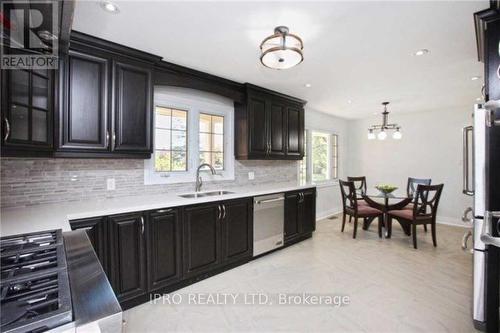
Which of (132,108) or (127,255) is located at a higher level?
(132,108)

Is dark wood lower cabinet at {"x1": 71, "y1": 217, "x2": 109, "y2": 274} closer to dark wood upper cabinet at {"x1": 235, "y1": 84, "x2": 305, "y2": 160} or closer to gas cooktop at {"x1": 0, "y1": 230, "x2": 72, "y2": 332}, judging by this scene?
gas cooktop at {"x1": 0, "y1": 230, "x2": 72, "y2": 332}

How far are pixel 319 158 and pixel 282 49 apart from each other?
13.6ft

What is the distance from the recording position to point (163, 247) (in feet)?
7.70

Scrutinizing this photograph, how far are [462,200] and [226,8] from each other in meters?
5.77

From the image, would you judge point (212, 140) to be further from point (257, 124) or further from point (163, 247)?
point (163, 247)

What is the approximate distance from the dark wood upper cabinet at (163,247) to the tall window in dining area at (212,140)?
3.83 ft

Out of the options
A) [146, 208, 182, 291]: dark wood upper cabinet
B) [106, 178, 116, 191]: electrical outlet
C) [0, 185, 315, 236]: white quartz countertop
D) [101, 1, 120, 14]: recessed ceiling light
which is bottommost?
[146, 208, 182, 291]: dark wood upper cabinet

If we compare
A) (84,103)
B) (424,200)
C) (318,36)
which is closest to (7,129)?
(84,103)

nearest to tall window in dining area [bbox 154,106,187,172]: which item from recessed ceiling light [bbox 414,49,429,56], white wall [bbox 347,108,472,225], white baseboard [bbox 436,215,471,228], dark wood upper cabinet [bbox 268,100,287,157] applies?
dark wood upper cabinet [bbox 268,100,287,157]

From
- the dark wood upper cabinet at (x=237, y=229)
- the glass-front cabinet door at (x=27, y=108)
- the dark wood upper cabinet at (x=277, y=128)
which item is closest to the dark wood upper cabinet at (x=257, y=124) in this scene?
the dark wood upper cabinet at (x=277, y=128)

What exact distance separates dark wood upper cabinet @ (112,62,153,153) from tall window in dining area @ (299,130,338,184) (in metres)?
3.35

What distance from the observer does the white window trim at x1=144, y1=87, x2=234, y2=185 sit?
2881 millimetres

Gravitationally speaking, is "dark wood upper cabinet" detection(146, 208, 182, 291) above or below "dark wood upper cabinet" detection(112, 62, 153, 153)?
below

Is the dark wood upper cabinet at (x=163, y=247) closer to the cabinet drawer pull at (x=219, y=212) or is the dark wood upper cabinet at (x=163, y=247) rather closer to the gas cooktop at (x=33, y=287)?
the cabinet drawer pull at (x=219, y=212)
